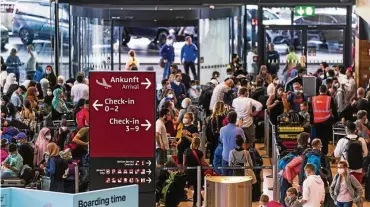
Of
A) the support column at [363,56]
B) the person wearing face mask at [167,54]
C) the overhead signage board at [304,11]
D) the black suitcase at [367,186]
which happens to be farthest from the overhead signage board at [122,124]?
the overhead signage board at [304,11]

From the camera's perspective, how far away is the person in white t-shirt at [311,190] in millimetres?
13891

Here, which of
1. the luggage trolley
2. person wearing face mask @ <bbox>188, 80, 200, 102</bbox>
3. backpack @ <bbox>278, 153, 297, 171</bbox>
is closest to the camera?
backpack @ <bbox>278, 153, 297, 171</bbox>

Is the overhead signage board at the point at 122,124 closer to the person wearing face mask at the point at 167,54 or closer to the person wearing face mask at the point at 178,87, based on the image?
the person wearing face mask at the point at 178,87

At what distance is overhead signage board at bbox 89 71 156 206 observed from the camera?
39.5 feet

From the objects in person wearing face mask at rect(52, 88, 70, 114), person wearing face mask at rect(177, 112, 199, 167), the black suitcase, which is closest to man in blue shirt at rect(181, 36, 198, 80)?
person wearing face mask at rect(52, 88, 70, 114)

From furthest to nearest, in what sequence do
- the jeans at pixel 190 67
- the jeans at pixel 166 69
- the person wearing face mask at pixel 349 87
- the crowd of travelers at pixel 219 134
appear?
1. the jeans at pixel 190 67
2. the jeans at pixel 166 69
3. the person wearing face mask at pixel 349 87
4. the crowd of travelers at pixel 219 134

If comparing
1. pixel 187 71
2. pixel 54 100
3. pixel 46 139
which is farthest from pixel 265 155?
pixel 187 71

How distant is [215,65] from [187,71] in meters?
0.93

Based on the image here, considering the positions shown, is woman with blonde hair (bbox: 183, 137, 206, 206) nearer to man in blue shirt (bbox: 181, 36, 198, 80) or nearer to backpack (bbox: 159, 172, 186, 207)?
backpack (bbox: 159, 172, 186, 207)

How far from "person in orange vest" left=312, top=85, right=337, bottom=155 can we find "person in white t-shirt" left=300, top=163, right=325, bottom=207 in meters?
6.52

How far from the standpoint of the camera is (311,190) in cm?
1391

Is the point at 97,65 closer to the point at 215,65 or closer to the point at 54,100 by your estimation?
the point at 215,65

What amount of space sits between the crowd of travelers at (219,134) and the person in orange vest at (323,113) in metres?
0.02

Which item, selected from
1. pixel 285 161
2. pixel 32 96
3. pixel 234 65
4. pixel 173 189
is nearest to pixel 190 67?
pixel 234 65
